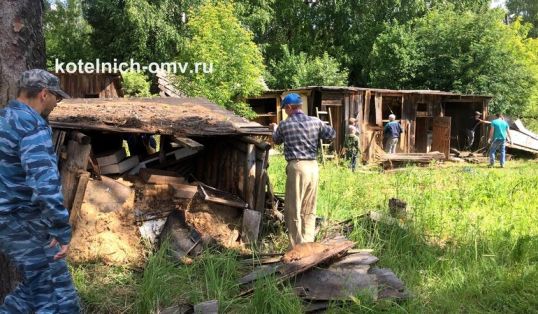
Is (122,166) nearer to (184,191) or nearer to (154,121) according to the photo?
(154,121)

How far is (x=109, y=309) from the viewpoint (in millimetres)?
4352

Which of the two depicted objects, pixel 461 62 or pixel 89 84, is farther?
pixel 461 62

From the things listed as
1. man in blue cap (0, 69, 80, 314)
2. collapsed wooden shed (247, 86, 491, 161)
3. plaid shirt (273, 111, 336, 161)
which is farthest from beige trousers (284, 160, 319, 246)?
Result: collapsed wooden shed (247, 86, 491, 161)

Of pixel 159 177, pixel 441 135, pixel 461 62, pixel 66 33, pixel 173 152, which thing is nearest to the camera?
pixel 159 177

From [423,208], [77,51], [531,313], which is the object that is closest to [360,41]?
[77,51]

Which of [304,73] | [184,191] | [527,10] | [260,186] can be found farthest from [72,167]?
[527,10]

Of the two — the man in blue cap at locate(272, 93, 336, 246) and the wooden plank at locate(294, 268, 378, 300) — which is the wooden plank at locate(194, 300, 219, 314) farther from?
the man in blue cap at locate(272, 93, 336, 246)

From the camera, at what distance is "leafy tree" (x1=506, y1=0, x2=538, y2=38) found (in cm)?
4262

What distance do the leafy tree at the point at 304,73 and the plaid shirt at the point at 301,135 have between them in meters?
19.1

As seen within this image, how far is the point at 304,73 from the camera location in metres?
25.3

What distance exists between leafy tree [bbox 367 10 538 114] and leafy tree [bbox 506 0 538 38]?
23635 mm

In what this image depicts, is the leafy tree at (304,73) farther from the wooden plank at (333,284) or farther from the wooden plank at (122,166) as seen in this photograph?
the wooden plank at (333,284)

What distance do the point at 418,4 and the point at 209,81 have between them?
17166 millimetres

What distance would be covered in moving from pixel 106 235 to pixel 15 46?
2.65 m
